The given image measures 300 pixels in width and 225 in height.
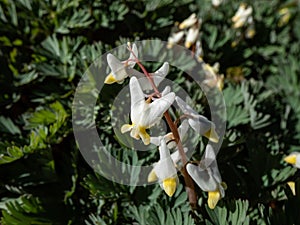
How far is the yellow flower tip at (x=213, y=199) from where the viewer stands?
114cm

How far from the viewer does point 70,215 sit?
1455mm

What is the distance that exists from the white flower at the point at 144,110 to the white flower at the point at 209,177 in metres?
0.16

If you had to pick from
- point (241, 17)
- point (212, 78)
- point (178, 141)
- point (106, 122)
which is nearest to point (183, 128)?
point (178, 141)

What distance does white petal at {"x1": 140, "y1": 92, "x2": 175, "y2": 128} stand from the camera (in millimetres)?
1042

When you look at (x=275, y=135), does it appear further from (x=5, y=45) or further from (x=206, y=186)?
(x=5, y=45)

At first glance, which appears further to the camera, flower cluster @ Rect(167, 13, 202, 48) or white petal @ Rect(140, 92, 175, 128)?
flower cluster @ Rect(167, 13, 202, 48)

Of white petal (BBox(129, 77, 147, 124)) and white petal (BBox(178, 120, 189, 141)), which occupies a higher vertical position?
white petal (BBox(129, 77, 147, 124))

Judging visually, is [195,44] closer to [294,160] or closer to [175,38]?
[175,38]

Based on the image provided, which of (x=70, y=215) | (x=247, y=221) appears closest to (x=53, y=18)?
(x=70, y=215)

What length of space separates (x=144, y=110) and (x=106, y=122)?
0.45 metres

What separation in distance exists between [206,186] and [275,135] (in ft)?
2.45

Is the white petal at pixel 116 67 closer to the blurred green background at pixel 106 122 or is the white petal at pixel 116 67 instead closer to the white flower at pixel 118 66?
the white flower at pixel 118 66

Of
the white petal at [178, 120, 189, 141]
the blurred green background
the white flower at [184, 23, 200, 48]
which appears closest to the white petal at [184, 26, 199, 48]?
the white flower at [184, 23, 200, 48]

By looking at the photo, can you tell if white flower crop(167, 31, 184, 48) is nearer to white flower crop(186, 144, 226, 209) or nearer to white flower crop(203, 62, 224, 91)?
white flower crop(203, 62, 224, 91)
